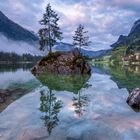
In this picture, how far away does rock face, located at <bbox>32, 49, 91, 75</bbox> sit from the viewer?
62.9 meters

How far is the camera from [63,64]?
210ft

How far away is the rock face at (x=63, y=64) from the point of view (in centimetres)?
6288

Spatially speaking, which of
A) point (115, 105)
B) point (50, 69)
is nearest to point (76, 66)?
point (50, 69)

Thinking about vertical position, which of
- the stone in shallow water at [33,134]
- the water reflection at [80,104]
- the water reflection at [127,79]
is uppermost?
the stone in shallow water at [33,134]

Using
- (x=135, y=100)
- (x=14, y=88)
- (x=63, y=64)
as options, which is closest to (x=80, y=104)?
(x=135, y=100)

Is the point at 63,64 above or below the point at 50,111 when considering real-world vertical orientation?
above

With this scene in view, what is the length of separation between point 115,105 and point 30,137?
10.5 meters

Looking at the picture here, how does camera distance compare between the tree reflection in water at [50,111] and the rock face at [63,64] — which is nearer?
the tree reflection in water at [50,111]

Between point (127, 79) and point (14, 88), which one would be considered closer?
point (14, 88)

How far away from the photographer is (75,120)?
16.3 m

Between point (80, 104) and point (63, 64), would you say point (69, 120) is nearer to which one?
point (80, 104)

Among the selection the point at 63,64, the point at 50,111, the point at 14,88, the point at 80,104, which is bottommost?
the point at 14,88

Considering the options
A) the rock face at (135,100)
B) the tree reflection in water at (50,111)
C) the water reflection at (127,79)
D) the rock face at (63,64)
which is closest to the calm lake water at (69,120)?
the tree reflection in water at (50,111)

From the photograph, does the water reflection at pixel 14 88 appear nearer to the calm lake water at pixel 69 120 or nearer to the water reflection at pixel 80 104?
the calm lake water at pixel 69 120
